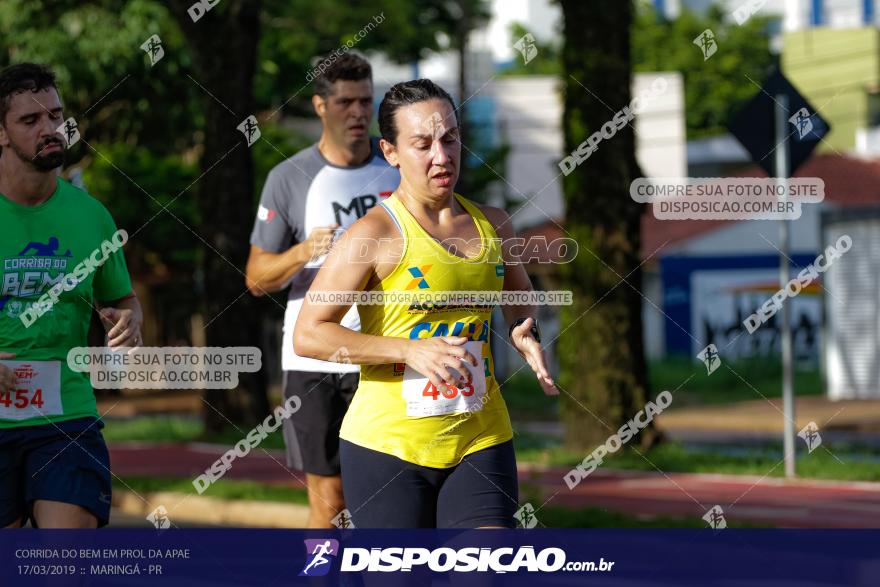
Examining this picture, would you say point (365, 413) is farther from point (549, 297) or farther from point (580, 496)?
point (580, 496)

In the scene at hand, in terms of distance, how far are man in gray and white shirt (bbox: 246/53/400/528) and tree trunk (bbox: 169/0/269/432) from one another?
434 inches

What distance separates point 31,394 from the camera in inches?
196

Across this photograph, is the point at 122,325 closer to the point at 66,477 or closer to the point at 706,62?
the point at 66,477

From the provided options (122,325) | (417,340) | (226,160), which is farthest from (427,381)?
(226,160)

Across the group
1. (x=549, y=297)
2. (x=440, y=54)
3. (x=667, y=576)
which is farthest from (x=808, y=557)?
(x=440, y=54)

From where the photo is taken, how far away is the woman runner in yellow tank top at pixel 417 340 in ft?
14.9

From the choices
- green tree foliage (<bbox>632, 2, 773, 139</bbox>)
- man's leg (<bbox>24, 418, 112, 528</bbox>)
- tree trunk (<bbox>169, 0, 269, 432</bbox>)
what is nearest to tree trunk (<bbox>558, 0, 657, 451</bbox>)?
tree trunk (<bbox>169, 0, 269, 432</bbox>)

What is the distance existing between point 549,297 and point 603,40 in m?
7.37

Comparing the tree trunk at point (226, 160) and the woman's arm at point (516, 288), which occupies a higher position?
the tree trunk at point (226, 160)

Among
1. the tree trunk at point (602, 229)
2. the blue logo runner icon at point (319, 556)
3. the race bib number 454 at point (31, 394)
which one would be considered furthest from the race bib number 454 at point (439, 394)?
the tree trunk at point (602, 229)

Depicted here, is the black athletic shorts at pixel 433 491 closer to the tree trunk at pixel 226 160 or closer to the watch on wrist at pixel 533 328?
the watch on wrist at pixel 533 328

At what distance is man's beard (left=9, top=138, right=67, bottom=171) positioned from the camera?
5.07 meters

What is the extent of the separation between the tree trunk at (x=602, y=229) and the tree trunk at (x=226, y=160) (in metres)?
4.80

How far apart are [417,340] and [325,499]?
7.26 feet
